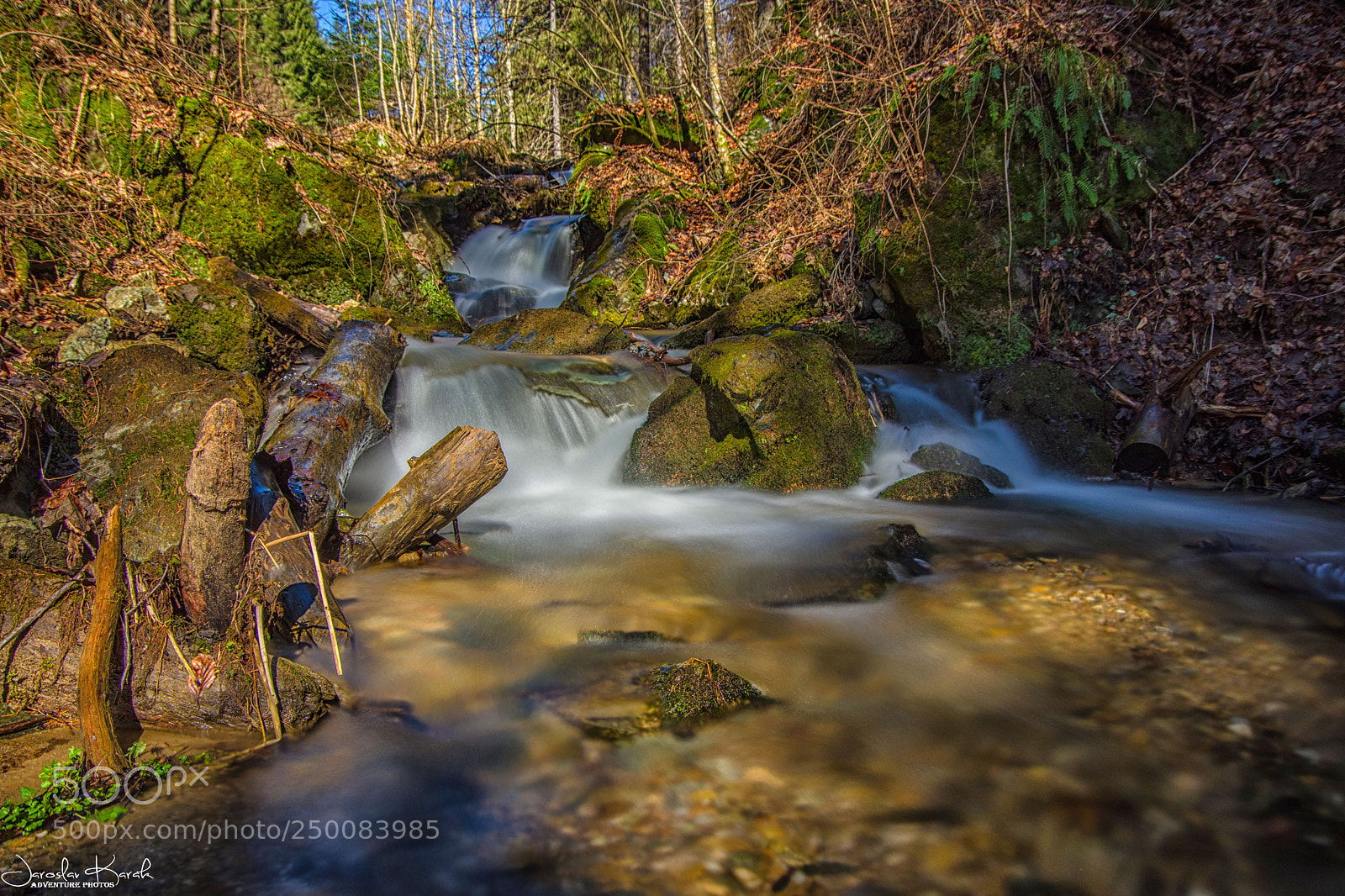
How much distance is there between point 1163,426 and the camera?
611 cm

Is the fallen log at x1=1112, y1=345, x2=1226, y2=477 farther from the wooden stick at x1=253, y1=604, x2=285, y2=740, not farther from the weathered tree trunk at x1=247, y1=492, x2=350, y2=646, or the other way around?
the wooden stick at x1=253, y1=604, x2=285, y2=740

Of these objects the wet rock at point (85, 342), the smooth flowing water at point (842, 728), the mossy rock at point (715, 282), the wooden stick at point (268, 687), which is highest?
the mossy rock at point (715, 282)

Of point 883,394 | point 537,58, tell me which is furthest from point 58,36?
point 537,58

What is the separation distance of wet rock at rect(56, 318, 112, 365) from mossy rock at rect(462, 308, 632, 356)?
155 inches

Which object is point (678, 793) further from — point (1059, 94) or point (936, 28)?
point (936, 28)

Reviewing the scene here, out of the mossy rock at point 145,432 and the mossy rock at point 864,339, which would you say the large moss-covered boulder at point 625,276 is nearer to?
the mossy rock at point 864,339

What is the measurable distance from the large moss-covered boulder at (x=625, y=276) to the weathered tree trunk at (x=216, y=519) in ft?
26.1

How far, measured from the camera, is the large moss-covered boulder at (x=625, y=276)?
1020cm

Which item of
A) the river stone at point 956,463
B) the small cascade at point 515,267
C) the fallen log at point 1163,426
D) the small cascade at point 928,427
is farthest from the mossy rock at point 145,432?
the fallen log at point 1163,426

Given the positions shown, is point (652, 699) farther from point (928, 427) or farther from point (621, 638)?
point (928, 427)

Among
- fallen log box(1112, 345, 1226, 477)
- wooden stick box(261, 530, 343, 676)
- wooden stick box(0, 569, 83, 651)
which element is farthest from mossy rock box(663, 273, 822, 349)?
wooden stick box(0, 569, 83, 651)

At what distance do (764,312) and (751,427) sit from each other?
310cm

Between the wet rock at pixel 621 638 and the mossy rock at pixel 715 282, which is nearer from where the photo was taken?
the wet rock at pixel 621 638

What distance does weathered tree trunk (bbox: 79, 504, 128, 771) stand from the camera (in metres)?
2.02
